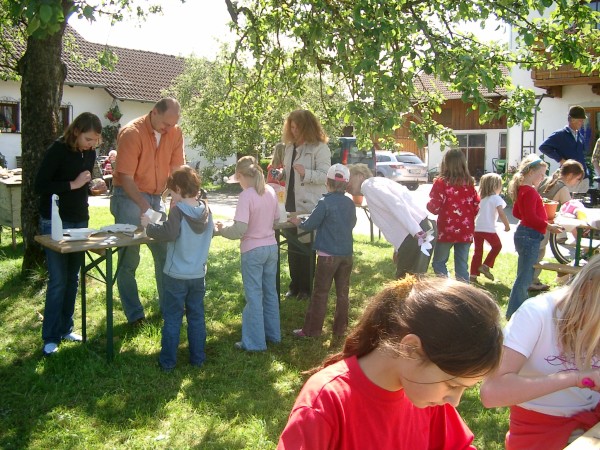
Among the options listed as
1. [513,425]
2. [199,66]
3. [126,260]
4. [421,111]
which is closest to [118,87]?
[199,66]

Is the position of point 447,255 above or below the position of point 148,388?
above

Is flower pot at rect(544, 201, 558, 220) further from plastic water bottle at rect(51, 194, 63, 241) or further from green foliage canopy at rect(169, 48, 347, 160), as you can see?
green foliage canopy at rect(169, 48, 347, 160)

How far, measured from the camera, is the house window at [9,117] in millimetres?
22484

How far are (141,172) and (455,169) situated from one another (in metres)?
A: 2.88

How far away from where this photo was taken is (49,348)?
15.2ft

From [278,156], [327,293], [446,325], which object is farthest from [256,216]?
[446,325]

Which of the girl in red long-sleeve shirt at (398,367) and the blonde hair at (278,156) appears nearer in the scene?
the girl in red long-sleeve shirt at (398,367)

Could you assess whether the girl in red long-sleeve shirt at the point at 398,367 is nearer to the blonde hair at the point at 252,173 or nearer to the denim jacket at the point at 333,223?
the blonde hair at the point at 252,173

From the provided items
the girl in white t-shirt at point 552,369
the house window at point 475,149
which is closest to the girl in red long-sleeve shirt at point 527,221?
the girl in white t-shirt at point 552,369

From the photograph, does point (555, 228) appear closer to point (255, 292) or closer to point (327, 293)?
point (327, 293)

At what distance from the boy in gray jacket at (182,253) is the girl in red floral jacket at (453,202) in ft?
8.04

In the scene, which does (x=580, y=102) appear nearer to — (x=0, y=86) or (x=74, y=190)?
(x=74, y=190)

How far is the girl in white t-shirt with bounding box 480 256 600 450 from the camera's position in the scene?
2.01 m

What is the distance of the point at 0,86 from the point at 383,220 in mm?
21313
